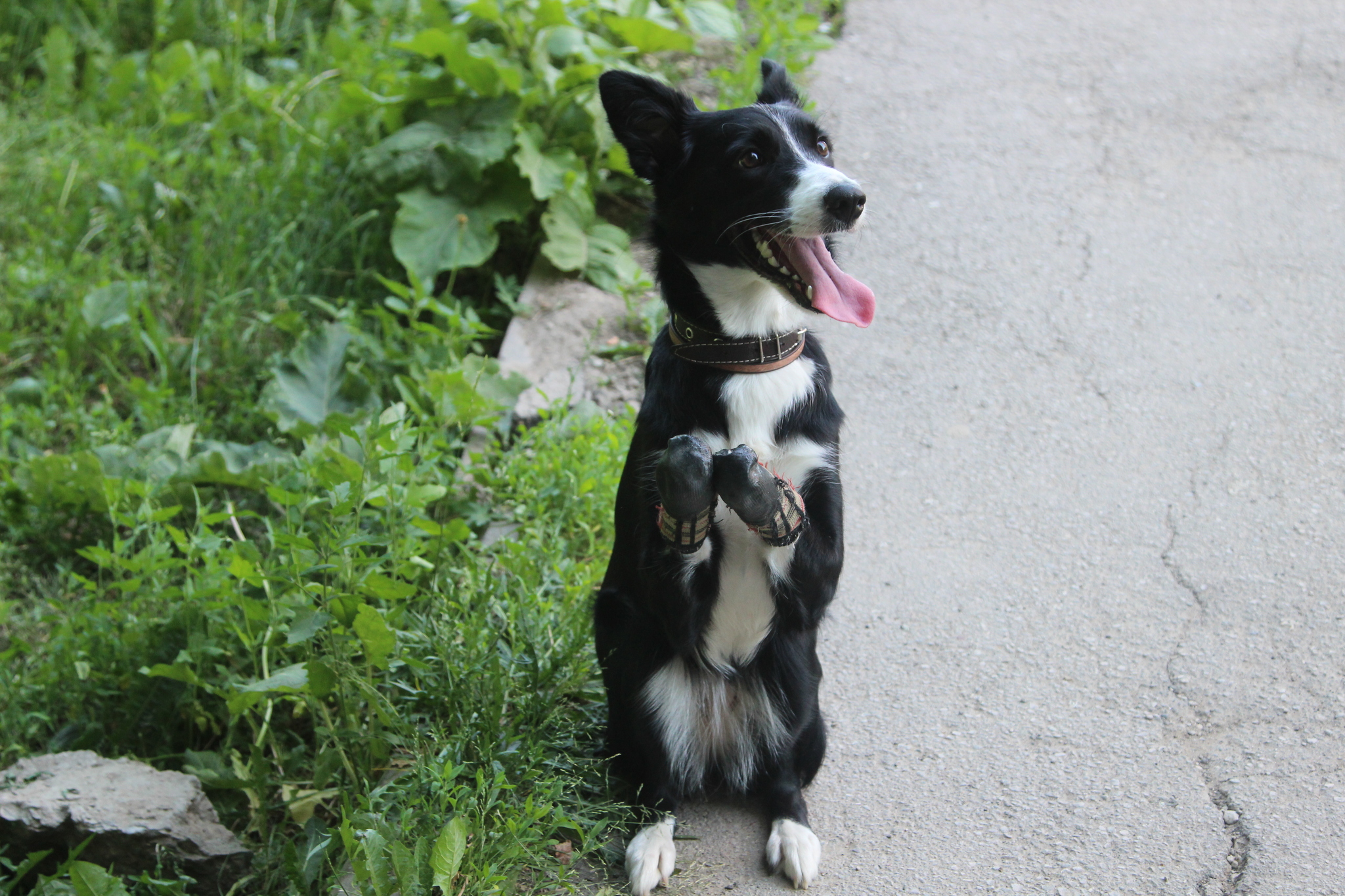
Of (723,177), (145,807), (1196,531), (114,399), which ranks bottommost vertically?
(114,399)

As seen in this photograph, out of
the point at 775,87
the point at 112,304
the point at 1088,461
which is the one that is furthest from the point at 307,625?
the point at 112,304

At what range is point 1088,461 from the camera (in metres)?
3.52

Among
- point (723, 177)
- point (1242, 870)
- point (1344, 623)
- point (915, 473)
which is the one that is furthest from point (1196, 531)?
point (723, 177)

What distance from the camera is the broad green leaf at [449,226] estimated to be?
4.24m

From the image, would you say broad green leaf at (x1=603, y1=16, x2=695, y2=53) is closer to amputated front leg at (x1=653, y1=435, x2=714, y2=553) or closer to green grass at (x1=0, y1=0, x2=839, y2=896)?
green grass at (x1=0, y1=0, x2=839, y2=896)

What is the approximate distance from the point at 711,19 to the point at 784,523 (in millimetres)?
3298

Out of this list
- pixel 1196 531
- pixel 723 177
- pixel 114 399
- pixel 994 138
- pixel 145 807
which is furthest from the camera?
pixel 994 138

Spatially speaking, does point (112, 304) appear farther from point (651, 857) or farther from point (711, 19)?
point (651, 857)

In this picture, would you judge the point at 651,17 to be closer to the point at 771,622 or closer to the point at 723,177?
the point at 723,177

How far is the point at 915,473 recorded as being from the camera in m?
3.56

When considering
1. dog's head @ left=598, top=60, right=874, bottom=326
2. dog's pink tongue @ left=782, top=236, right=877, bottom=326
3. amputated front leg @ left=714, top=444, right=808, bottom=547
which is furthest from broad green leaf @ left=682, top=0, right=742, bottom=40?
amputated front leg @ left=714, top=444, right=808, bottom=547

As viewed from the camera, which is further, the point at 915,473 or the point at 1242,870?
the point at 915,473

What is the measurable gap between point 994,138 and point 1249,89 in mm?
1183

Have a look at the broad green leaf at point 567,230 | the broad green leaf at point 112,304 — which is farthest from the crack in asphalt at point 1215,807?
the broad green leaf at point 112,304
